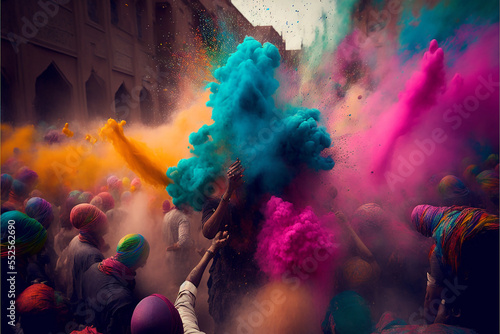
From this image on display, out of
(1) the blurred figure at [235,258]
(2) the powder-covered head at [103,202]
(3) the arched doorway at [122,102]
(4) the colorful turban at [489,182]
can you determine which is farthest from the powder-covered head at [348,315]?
(3) the arched doorway at [122,102]

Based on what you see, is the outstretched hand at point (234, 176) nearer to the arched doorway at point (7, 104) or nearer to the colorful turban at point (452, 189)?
the colorful turban at point (452, 189)

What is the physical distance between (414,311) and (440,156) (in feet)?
7.59

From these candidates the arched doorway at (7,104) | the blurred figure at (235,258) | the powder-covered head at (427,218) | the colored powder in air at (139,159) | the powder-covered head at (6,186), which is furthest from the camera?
the arched doorway at (7,104)

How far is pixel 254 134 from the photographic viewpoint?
240 centimetres

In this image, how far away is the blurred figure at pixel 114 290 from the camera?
218 cm

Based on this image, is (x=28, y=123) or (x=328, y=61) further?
(x=28, y=123)

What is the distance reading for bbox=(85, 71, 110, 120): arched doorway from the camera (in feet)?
36.7

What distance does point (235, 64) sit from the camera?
2402 millimetres

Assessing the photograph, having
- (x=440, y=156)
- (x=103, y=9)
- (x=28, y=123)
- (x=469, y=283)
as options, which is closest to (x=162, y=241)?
(x=469, y=283)

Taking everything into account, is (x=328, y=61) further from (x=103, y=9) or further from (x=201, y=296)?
(x=103, y=9)

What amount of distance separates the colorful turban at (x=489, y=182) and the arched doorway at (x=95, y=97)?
12.7 m

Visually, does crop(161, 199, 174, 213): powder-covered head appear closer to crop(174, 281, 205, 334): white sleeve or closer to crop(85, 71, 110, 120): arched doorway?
crop(174, 281, 205, 334): white sleeve

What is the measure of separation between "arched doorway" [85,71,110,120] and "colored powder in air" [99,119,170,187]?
31.7 feet

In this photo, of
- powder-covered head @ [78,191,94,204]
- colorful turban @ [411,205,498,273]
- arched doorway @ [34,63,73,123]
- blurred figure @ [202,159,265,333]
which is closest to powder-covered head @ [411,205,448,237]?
colorful turban @ [411,205,498,273]
